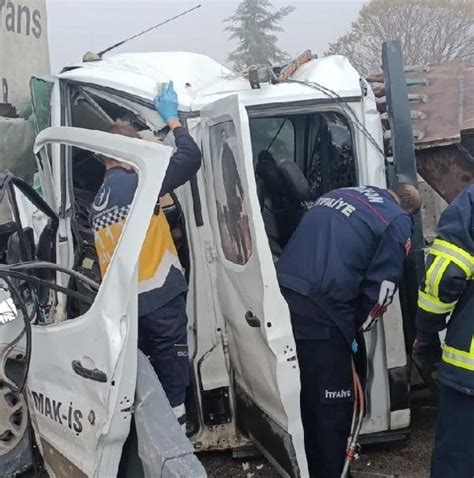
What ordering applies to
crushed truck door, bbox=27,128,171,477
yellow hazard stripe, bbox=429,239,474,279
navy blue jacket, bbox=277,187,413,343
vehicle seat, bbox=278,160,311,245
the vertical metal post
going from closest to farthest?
1. crushed truck door, bbox=27,128,171,477
2. yellow hazard stripe, bbox=429,239,474,279
3. navy blue jacket, bbox=277,187,413,343
4. the vertical metal post
5. vehicle seat, bbox=278,160,311,245

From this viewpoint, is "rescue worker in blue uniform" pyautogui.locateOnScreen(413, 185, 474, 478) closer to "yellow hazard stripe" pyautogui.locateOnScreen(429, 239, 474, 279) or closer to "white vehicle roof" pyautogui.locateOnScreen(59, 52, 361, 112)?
"yellow hazard stripe" pyautogui.locateOnScreen(429, 239, 474, 279)

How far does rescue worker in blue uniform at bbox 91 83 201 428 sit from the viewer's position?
3035mm

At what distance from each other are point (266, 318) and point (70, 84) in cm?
169

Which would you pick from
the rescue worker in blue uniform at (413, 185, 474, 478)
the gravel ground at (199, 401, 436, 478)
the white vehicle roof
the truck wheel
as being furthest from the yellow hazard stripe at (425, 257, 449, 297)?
the truck wheel

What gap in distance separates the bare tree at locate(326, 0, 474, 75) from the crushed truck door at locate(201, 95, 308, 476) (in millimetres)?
19343

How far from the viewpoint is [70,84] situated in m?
3.55

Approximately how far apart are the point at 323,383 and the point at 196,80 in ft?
5.78

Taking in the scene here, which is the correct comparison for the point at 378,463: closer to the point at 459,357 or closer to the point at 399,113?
the point at 459,357

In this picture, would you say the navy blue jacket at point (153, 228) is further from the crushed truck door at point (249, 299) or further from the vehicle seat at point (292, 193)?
the vehicle seat at point (292, 193)

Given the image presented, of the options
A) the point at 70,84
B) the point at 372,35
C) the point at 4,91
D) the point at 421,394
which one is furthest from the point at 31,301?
the point at 372,35

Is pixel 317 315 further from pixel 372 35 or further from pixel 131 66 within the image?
pixel 372 35

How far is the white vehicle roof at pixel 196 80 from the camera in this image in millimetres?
3311

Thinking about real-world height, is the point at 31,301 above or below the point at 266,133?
below

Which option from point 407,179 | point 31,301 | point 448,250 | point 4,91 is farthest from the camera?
point 4,91
